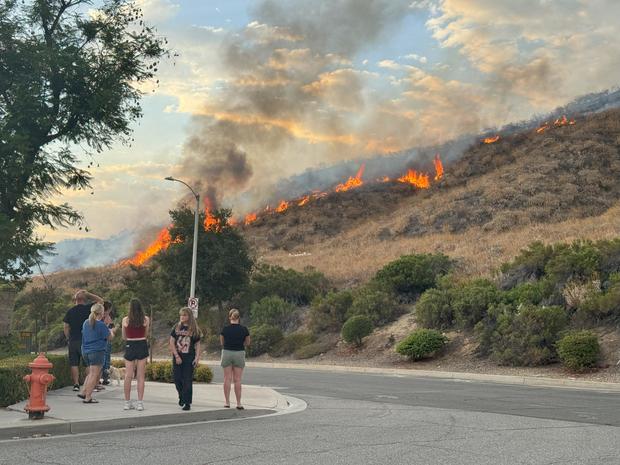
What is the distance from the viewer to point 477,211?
73812 mm

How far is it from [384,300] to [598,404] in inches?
818

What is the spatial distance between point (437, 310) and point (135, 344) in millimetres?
19622

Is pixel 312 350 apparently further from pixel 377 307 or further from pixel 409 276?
pixel 409 276

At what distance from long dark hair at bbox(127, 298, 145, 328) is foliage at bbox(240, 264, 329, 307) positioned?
33095 mm

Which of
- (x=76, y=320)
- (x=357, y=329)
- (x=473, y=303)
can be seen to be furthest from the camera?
(x=357, y=329)

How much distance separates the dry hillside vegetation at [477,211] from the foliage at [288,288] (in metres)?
3.49

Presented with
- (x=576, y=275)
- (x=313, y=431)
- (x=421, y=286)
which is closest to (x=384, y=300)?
(x=421, y=286)

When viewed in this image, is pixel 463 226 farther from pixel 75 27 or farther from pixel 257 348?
pixel 75 27

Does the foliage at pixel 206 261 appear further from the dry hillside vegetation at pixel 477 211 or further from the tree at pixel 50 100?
the tree at pixel 50 100

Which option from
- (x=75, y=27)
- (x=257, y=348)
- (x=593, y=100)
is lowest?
(x=257, y=348)

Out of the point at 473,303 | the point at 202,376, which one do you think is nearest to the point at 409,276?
the point at 473,303

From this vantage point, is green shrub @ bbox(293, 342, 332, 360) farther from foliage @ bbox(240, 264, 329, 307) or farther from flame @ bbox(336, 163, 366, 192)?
flame @ bbox(336, 163, 366, 192)

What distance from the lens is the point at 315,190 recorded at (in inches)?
4872

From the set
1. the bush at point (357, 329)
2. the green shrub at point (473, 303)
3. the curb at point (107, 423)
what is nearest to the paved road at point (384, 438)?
the curb at point (107, 423)
